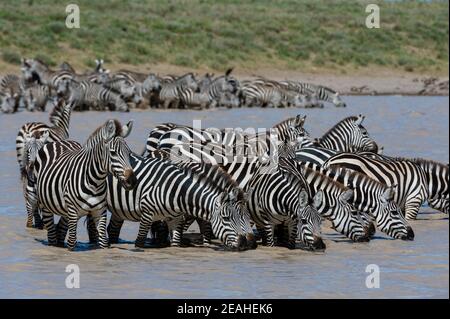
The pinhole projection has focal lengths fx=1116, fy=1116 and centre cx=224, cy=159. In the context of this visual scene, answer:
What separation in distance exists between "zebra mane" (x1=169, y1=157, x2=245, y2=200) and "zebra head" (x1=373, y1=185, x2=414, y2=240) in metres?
1.71

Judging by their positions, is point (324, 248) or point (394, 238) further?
point (394, 238)

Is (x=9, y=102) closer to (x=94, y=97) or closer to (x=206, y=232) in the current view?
(x=94, y=97)

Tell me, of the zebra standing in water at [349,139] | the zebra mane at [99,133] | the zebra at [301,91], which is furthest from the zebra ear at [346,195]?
the zebra at [301,91]

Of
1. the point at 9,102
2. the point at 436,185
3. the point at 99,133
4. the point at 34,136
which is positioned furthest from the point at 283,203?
the point at 9,102

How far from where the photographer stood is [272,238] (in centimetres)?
1023

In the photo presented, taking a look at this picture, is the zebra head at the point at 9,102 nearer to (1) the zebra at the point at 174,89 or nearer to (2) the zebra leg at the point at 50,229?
(1) the zebra at the point at 174,89

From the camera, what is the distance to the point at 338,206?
10406 millimetres

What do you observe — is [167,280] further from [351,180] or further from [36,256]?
[351,180]

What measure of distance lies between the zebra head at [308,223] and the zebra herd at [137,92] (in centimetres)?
1517

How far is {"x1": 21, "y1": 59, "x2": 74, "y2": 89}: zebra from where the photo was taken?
27.9 metres

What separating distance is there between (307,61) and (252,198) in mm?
29232
